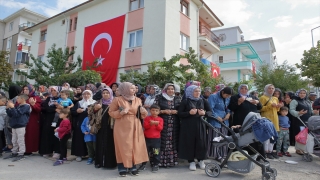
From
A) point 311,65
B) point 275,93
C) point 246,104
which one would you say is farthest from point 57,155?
point 311,65

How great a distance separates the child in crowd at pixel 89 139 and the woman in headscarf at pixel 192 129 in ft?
6.48

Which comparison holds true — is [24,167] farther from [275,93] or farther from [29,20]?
[29,20]

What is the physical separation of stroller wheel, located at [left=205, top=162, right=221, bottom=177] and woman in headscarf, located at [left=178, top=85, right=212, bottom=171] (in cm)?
36

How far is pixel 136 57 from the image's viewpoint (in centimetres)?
1424

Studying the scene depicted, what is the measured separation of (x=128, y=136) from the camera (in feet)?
13.2

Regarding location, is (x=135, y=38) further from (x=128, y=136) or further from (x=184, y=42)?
(x=128, y=136)

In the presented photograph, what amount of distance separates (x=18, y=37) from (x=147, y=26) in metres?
24.3

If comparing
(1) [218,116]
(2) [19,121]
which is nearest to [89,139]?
A: (2) [19,121]

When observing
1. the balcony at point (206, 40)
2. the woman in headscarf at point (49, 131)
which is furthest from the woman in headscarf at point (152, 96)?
the balcony at point (206, 40)

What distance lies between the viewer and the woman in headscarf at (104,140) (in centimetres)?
446

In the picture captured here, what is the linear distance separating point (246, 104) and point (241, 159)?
1574 millimetres

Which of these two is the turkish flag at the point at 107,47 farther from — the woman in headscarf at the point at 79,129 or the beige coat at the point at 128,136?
the beige coat at the point at 128,136

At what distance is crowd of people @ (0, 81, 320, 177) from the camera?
164 inches

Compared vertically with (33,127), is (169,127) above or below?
above
